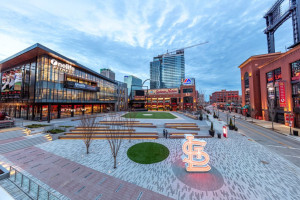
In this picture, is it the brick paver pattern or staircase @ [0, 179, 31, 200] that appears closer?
staircase @ [0, 179, 31, 200]

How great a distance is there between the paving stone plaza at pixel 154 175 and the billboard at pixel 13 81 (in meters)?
28.2

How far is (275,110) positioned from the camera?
1292 inches

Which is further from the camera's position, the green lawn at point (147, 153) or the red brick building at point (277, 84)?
the red brick building at point (277, 84)

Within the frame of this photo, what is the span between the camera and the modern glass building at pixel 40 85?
2741 cm

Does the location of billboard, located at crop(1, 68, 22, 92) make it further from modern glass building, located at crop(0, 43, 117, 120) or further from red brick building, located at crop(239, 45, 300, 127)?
red brick building, located at crop(239, 45, 300, 127)

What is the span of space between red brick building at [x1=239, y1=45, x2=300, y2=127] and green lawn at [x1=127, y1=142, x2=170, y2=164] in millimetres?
35986

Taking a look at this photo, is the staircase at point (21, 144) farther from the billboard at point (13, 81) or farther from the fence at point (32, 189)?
the billboard at point (13, 81)

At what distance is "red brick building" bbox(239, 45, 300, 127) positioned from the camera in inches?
1032

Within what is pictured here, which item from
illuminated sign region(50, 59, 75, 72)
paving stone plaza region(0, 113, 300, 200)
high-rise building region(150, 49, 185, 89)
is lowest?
paving stone plaza region(0, 113, 300, 200)

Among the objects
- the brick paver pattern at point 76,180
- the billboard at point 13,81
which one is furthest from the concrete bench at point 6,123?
the billboard at point 13,81

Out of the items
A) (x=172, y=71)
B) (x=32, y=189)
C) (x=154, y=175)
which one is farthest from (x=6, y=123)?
(x=172, y=71)

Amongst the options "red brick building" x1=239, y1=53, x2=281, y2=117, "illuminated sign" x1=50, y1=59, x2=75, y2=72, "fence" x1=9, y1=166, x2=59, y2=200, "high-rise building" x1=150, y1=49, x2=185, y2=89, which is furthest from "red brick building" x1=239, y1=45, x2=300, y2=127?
"high-rise building" x1=150, y1=49, x2=185, y2=89

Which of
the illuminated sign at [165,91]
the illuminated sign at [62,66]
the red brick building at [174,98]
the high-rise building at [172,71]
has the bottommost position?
the red brick building at [174,98]

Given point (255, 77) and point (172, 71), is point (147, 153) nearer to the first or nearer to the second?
point (255, 77)
